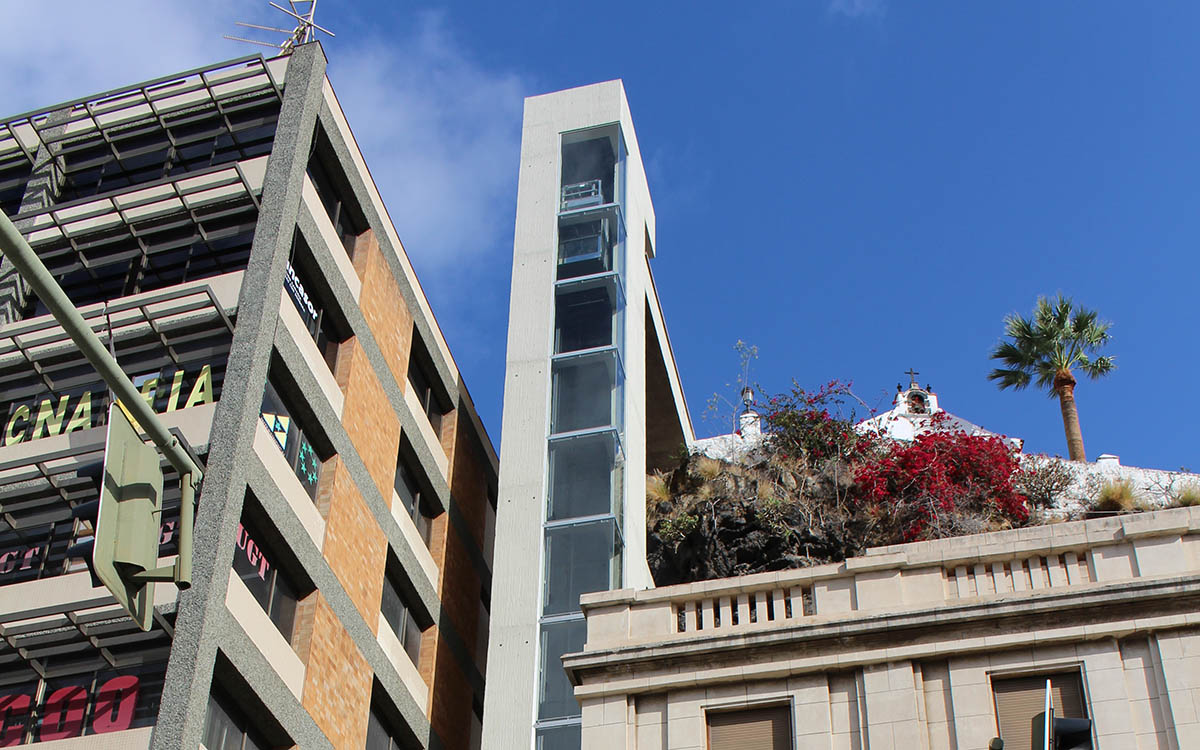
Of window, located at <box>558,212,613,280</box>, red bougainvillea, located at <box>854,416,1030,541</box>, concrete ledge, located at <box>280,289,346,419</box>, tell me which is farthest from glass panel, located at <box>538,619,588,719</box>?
red bougainvillea, located at <box>854,416,1030,541</box>

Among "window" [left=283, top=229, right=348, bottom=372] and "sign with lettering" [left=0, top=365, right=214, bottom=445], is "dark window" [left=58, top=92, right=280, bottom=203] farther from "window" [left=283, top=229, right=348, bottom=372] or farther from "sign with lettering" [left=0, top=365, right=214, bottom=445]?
"sign with lettering" [left=0, top=365, right=214, bottom=445]

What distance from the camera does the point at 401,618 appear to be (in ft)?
101

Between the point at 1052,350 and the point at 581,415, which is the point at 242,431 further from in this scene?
the point at 1052,350

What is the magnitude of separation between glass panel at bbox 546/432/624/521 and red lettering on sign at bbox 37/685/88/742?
1044 centimetres

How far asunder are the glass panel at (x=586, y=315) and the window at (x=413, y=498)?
4.57 meters

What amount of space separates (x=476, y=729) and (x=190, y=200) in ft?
47.1

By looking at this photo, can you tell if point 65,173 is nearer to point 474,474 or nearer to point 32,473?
Result: point 32,473

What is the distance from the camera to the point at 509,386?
103 feet

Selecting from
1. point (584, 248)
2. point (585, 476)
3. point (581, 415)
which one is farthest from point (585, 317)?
point (585, 476)

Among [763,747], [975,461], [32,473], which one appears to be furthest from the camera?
[975,461]

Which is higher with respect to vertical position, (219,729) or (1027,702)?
(219,729)

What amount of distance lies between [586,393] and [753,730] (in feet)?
43.9

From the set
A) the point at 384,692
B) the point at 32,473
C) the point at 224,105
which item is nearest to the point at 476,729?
the point at 384,692

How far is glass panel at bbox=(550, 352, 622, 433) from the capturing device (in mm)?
30875
